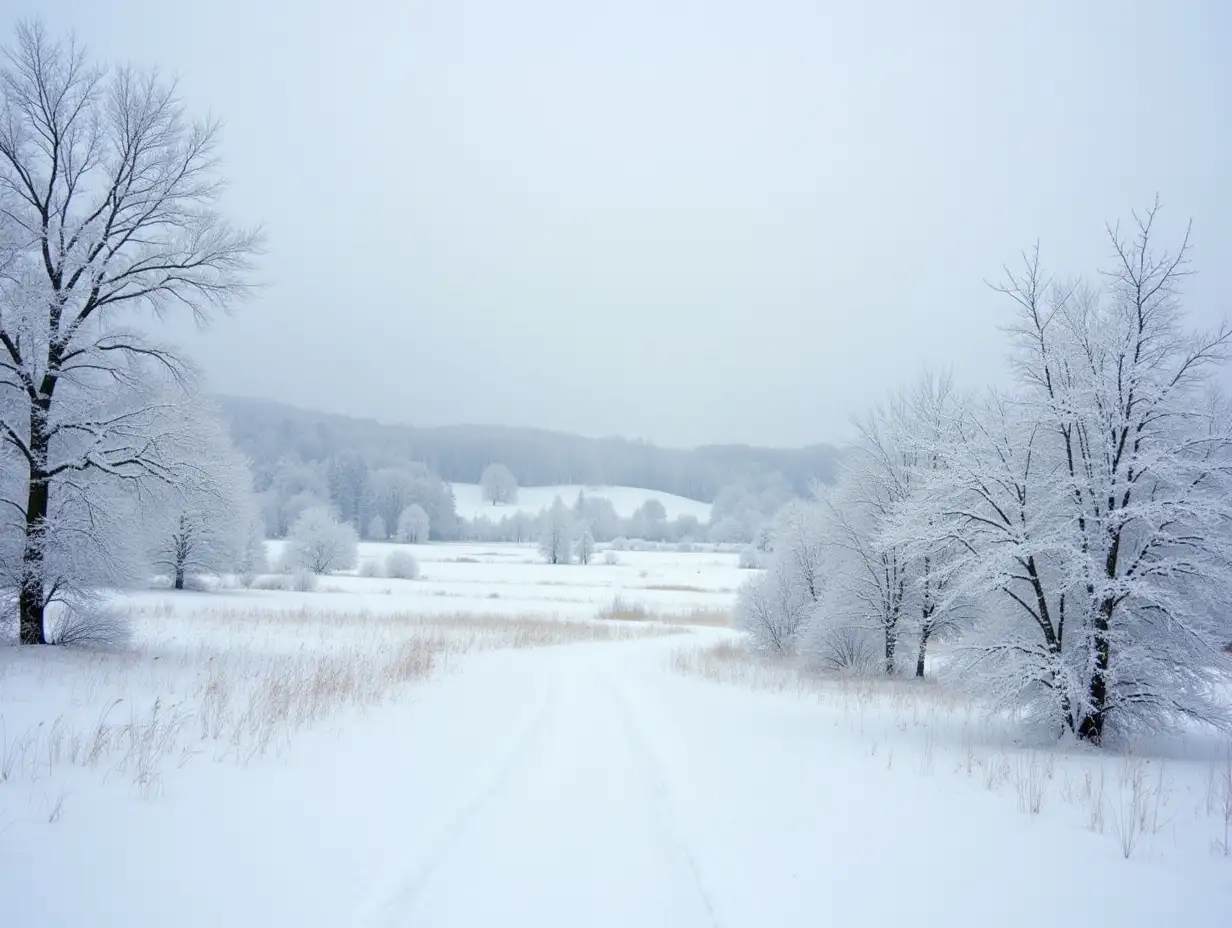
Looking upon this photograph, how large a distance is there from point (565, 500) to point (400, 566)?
9115 centimetres

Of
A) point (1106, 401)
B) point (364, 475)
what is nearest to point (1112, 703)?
point (1106, 401)

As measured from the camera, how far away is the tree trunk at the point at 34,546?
13.8m

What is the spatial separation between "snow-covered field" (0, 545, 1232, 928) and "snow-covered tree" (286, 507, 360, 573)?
55.9m

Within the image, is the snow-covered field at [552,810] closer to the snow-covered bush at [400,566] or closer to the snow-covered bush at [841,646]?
the snow-covered bush at [841,646]

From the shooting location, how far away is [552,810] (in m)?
6.62

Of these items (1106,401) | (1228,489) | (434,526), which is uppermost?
(1106,401)

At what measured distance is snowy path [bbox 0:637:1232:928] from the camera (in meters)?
4.42

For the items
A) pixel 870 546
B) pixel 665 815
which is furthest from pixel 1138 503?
pixel 870 546

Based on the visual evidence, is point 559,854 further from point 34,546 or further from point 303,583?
point 303,583

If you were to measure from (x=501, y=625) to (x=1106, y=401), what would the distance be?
27533mm

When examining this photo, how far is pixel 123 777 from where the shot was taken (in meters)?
6.43

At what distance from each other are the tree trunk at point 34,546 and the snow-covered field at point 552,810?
3.02 feet

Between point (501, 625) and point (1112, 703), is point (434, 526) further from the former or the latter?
point (1112, 703)

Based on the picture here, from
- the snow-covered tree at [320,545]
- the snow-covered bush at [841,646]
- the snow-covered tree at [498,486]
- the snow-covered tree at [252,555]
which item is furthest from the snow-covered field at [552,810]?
the snow-covered tree at [498,486]
